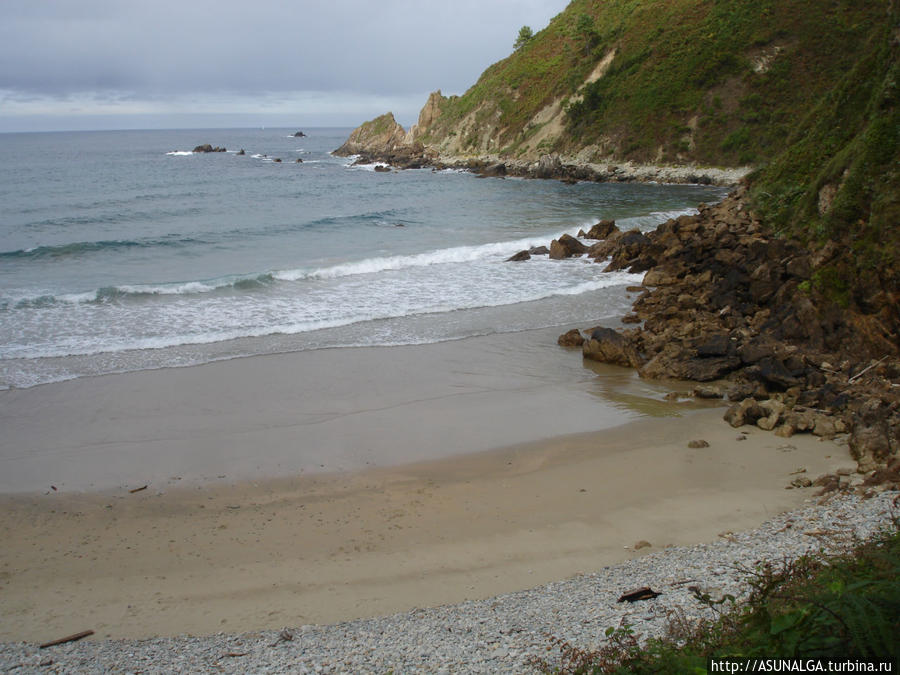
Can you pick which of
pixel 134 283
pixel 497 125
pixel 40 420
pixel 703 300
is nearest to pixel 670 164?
pixel 497 125

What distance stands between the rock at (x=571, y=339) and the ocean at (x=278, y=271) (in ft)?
4.96

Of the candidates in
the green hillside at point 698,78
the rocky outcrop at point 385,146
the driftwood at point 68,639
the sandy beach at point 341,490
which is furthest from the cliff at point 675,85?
the driftwood at point 68,639

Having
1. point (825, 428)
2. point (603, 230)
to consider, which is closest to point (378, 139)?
point (603, 230)

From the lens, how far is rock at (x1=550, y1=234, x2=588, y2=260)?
77.7 feet

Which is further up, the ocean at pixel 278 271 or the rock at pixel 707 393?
the ocean at pixel 278 271

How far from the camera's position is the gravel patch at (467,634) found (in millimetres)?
4820

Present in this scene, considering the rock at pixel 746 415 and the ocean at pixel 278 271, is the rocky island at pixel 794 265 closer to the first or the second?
the rock at pixel 746 415

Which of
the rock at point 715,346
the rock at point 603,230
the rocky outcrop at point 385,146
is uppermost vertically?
the rocky outcrop at point 385,146

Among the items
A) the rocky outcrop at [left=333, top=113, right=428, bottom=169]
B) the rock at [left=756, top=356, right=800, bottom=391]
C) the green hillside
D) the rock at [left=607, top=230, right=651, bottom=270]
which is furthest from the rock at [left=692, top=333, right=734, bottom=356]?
the rocky outcrop at [left=333, top=113, right=428, bottom=169]

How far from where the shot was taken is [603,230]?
2686 cm

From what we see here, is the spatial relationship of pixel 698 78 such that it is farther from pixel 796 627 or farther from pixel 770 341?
pixel 796 627

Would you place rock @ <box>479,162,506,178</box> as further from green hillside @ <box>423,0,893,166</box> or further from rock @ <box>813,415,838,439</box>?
rock @ <box>813,415,838,439</box>

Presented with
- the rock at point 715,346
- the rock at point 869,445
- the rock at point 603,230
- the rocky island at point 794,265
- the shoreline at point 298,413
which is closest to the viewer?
the rock at point 869,445

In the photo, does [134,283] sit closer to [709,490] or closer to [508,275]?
[508,275]
